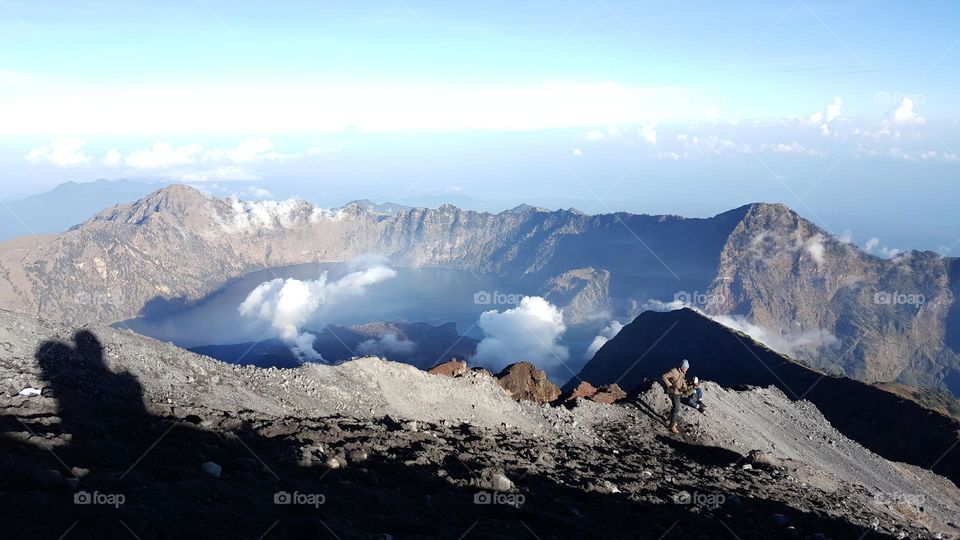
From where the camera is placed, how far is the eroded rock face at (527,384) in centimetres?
3488

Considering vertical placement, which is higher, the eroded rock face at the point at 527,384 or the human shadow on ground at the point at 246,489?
the human shadow on ground at the point at 246,489

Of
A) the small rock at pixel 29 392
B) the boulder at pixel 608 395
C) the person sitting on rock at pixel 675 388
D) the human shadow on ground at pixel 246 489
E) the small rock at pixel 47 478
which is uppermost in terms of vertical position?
the small rock at pixel 47 478

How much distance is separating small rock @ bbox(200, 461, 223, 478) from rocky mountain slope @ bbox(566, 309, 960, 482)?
1254 inches

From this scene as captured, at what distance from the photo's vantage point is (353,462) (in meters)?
16.3

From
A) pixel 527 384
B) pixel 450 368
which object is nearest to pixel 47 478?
pixel 450 368

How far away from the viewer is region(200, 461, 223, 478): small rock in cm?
1266

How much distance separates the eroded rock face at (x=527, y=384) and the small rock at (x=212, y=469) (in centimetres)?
2288

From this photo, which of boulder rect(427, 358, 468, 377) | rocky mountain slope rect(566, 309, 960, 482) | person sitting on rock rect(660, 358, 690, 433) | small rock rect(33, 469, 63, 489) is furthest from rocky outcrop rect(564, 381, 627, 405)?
small rock rect(33, 469, 63, 489)

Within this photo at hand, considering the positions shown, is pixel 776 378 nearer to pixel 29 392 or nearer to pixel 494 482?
pixel 494 482

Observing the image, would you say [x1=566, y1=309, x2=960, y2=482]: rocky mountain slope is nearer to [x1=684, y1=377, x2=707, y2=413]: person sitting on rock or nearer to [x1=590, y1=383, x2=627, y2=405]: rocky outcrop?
[x1=590, y1=383, x2=627, y2=405]: rocky outcrop

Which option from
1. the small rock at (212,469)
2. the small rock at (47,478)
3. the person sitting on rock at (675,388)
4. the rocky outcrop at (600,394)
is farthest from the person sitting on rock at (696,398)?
the small rock at (47,478)

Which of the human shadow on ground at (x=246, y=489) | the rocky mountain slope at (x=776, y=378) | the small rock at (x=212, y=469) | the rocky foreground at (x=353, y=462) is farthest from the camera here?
the rocky mountain slope at (x=776, y=378)

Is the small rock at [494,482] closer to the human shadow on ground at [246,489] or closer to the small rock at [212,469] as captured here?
the human shadow on ground at [246,489]

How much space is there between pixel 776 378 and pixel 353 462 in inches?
3608
